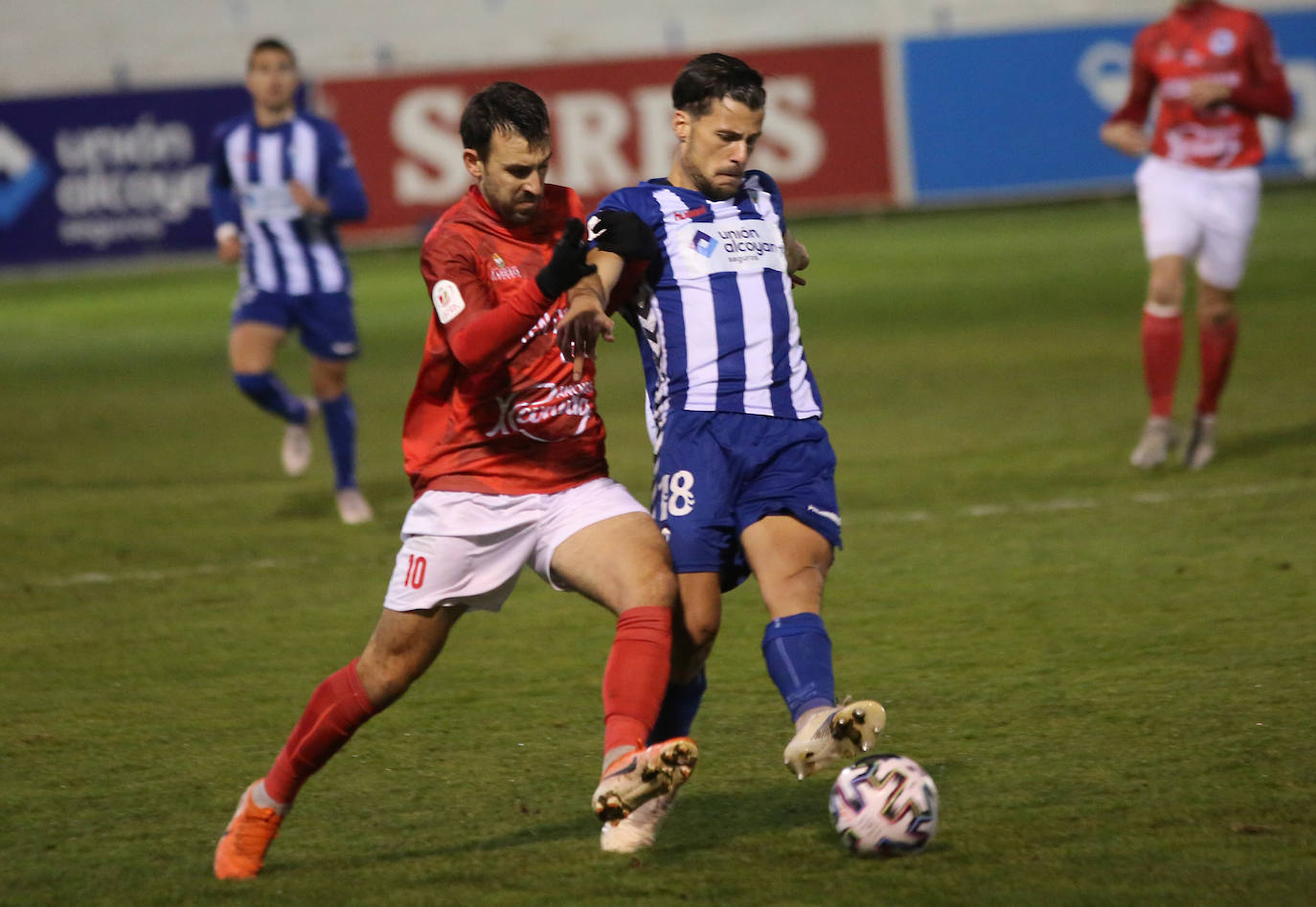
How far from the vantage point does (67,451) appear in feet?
34.6

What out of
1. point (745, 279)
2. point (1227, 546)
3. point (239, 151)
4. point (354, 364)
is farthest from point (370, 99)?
point (745, 279)

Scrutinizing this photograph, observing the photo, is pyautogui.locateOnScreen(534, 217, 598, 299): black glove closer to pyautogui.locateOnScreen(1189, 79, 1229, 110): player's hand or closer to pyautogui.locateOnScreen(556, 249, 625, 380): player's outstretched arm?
pyautogui.locateOnScreen(556, 249, 625, 380): player's outstretched arm

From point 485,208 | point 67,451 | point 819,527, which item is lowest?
point 67,451

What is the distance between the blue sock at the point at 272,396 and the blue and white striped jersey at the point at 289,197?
415 millimetres

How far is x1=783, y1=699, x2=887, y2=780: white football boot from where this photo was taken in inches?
141

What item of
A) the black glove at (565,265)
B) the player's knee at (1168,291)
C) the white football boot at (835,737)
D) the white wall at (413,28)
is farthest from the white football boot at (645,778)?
the white wall at (413,28)

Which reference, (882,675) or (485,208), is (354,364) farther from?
(485,208)

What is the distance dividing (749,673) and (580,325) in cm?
204

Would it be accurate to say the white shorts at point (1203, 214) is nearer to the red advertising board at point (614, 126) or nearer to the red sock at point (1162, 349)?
the red sock at point (1162, 349)

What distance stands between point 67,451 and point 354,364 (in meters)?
3.47

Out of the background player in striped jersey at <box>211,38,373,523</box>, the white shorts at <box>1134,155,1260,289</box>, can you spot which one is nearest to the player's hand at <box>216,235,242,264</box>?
the background player in striped jersey at <box>211,38,373,523</box>

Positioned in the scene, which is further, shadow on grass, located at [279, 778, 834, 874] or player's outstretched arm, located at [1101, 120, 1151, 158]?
player's outstretched arm, located at [1101, 120, 1151, 158]

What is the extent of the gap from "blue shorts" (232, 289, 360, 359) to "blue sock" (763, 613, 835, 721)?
478 centimetres

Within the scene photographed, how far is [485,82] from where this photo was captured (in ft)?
74.6
